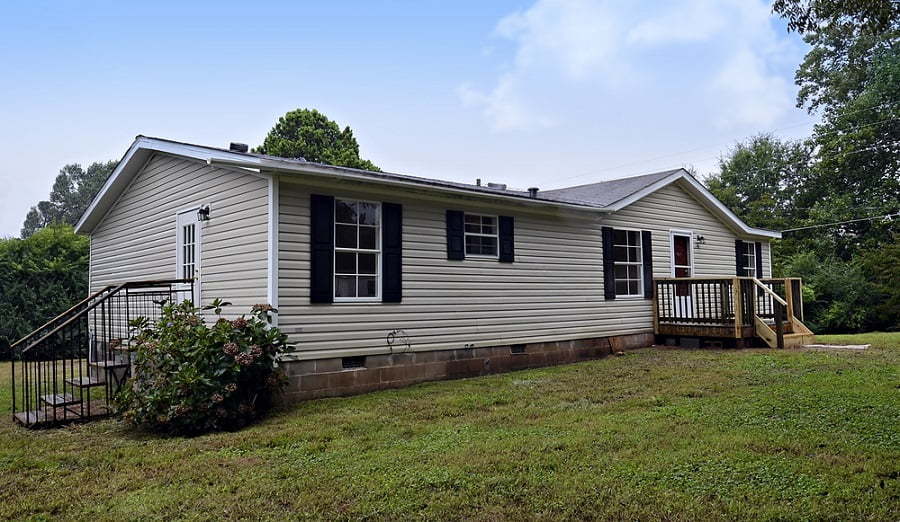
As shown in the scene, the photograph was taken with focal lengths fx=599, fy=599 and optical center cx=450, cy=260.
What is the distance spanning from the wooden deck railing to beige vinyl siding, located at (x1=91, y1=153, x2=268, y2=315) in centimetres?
804

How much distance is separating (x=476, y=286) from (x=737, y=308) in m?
5.07

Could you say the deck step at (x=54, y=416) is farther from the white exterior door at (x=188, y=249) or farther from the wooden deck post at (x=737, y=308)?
the wooden deck post at (x=737, y=308)

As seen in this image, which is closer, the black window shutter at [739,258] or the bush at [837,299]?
the black window shutter at [739,258]

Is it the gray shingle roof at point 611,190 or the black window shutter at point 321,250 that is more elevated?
the gray shingle roof at point 611,190

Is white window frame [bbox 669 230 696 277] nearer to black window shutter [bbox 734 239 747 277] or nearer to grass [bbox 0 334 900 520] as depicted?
black window shutter [bbox 734 239 747 277]

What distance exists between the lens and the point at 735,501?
3441 mm

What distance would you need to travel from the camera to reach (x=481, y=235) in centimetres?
930

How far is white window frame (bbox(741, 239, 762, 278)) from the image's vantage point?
1446 cm

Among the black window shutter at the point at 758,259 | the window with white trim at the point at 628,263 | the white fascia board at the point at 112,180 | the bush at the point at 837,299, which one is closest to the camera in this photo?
the white fascia board at the point at 112,180

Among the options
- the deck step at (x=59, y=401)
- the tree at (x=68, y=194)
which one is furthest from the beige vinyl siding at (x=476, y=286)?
the tree at (x=68, y=194)

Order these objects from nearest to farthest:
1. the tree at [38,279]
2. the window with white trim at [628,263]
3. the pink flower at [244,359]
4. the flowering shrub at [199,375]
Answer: the flowering shrub at [199,375] → the pink flower at [244,359] → the window with white trim at [628,263] → the tree at [38,279]

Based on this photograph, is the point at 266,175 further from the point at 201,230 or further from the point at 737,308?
the point at 737,308

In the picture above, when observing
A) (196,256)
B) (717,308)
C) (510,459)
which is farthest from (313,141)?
(510,459)

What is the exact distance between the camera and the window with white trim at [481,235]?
9.16m
